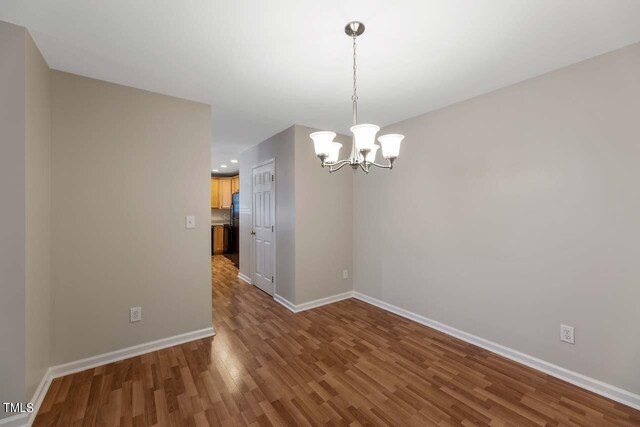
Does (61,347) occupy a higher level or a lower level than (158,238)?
lower

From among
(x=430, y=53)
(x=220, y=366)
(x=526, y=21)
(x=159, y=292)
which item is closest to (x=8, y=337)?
(x=159, y=292)

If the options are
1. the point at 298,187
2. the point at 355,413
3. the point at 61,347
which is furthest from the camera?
the point at 298,187

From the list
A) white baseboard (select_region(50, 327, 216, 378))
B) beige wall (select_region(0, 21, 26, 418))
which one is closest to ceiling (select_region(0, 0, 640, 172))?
beige wall (select_region(0, 21, 26, 418))

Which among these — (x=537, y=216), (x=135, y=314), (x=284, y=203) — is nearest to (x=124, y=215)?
(x=135, y=314)

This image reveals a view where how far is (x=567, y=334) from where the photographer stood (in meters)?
2.17

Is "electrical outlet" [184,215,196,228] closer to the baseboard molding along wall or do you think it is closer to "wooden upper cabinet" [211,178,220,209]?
the baseboard molding along wall

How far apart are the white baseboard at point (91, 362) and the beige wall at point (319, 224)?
1342 mm

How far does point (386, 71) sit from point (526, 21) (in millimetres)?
920

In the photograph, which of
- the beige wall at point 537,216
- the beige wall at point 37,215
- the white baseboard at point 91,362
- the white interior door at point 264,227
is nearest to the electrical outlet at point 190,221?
the beige wall at point 37,215

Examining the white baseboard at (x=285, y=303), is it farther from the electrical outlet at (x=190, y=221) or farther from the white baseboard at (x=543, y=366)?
the electrical outlet at (x=190, y=221)

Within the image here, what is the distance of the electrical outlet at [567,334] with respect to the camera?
214 cm

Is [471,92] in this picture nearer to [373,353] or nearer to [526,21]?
[526,21]

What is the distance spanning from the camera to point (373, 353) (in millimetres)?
2572

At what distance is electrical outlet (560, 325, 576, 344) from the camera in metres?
2.14
